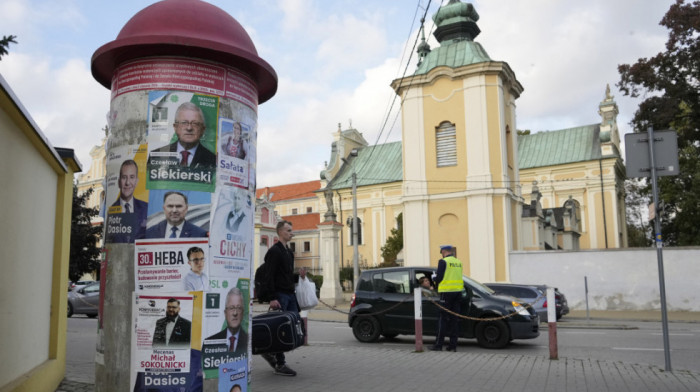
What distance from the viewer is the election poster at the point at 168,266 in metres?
4.88

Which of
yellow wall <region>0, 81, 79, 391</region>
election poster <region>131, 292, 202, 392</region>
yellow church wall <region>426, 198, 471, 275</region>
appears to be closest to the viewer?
election poster <region>131, 292, 202, 392</region>

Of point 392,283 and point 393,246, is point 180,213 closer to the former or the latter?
point 392,283

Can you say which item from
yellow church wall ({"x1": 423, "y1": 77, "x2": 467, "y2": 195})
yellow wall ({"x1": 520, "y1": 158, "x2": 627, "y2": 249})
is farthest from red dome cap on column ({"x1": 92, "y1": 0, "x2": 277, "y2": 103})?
yellow wall ({"x1": 520, "y1": 158, "x2": 627, "y2": 249})

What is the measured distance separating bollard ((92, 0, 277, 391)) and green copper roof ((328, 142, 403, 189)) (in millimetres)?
53304

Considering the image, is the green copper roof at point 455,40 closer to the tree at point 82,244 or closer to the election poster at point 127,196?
the tree at point 82,244

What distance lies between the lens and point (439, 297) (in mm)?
12688

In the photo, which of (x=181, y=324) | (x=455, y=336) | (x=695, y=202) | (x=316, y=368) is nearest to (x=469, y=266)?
(x=695, y=202)

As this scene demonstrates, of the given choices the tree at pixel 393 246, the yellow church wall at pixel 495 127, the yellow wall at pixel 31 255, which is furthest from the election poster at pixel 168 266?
the tree at pixel 393 246

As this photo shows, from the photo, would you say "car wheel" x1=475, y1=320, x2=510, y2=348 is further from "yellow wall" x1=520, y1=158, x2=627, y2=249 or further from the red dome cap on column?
"yellow wall" x1=520, y1=158, x2=627, y2=249

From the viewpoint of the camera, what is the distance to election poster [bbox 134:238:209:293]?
4.88 meters

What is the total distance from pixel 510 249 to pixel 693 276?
27.2 feet

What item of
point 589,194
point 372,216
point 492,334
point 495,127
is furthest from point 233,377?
point 372,216

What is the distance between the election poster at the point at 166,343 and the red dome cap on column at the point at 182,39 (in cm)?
202

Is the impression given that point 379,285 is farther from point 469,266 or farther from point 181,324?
point 469,266
